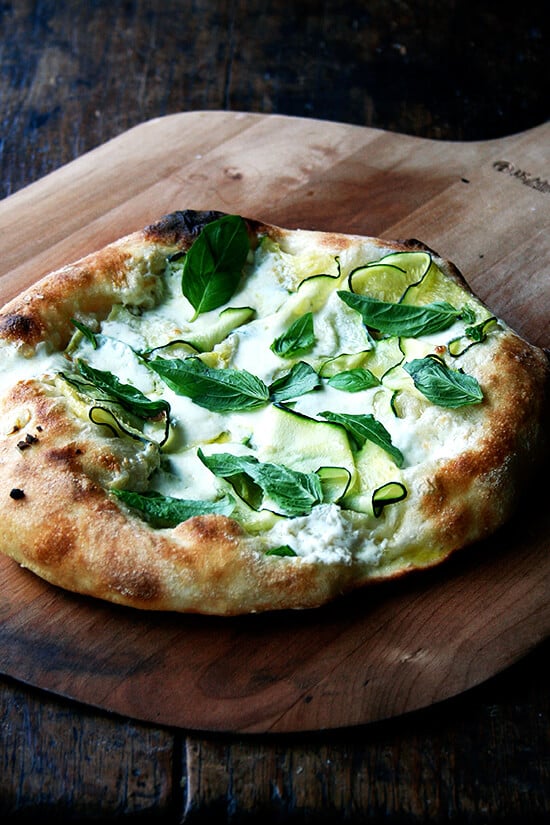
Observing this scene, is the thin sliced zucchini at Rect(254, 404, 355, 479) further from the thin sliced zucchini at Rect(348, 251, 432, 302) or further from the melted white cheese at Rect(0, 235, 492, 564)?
the thin sliced zucchini at Rect(348, 251, 432, 302)

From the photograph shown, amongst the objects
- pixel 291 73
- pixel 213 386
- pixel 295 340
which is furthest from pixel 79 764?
pixel 291 73

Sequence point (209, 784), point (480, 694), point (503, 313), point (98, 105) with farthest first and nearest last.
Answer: point (98, 105)
point (503, 313)
point (480, 694)
point (209, 784)

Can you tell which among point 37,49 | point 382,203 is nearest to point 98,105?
point 37,49

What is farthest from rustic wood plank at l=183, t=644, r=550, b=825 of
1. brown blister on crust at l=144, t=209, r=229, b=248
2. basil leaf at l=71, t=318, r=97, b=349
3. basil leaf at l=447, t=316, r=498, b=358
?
brown blister on crust at l=144, t=209, r=229, b=248

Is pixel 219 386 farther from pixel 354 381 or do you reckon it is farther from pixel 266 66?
pixel 266 66

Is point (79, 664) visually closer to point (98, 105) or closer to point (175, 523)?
point (175, 523)

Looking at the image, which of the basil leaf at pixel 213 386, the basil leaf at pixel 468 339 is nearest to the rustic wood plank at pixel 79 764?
the basil leaf at pixel 213 386
